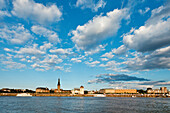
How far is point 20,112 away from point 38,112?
16.2 feet

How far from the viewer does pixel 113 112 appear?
4997 centimetres

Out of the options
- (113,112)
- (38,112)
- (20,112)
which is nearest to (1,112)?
(20,112)

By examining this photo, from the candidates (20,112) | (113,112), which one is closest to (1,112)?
(20,112)

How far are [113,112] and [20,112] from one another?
26678 millimetres

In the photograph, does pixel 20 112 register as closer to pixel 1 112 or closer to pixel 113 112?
pixel 1 112

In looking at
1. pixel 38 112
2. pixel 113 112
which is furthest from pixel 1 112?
pixel 113 112

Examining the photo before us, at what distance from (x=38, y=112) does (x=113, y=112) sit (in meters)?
21.8

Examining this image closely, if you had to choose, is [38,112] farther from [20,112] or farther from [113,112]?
[113,112]

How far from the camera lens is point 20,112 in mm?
47688

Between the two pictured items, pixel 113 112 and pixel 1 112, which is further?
pixel 113 112

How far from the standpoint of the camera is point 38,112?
159ft

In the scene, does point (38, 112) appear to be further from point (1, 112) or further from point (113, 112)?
point (113, 112)

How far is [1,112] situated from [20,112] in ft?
16.5
